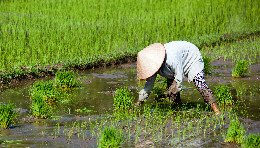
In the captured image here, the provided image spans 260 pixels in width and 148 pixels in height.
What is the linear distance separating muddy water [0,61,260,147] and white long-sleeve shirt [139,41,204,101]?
881mm

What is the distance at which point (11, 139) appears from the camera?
679cm

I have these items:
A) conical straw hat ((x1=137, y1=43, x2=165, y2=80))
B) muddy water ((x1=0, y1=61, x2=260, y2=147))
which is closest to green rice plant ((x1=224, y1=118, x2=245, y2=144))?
muddy water ((x1=0, y1=61, x2=260, y2=147))

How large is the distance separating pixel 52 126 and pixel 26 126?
Answer: 34 cm

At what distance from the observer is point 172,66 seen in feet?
25.1

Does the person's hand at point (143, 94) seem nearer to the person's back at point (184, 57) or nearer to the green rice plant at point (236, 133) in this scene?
the person's back at point (184, 57)

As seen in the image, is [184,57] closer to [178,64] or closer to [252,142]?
[178,64]

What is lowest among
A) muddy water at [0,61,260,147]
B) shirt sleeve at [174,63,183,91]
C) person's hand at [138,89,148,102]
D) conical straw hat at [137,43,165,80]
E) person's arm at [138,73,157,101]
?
muddy water at [0,61,260,147]

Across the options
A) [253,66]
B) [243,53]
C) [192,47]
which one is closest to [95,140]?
[192,47]

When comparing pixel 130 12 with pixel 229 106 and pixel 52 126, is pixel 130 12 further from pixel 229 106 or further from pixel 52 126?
pixel 52 126

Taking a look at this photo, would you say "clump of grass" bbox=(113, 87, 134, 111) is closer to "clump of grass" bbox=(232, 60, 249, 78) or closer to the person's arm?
the person's arm

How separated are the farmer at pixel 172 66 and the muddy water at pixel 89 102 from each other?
0.77 meters

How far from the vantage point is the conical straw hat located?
295 inches

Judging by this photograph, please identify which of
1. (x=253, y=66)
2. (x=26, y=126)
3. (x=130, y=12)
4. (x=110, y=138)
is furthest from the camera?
(x=130, y=12)

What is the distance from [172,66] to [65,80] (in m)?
2.61
